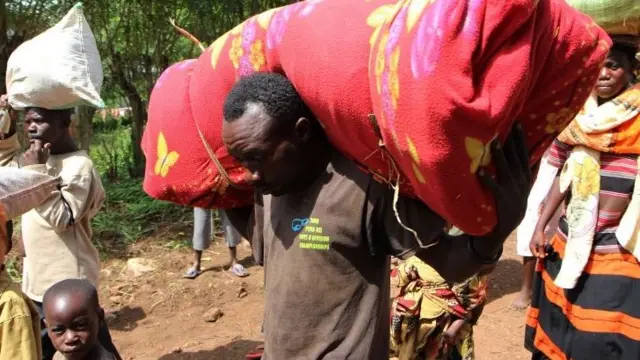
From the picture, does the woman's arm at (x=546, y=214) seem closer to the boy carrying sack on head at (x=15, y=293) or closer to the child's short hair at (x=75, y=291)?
the child's short hair at (x=75, y=291)

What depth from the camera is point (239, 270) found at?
5379 mm

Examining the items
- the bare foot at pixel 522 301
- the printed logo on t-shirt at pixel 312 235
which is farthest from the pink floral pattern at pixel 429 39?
the bare foot at pixel 522 301

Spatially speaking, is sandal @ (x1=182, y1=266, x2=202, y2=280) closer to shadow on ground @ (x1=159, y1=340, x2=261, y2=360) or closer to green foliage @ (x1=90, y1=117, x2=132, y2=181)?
shadow on ground @ (x1=159, y1=340, x2=261, y2=360)

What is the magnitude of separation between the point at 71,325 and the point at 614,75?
2.45m

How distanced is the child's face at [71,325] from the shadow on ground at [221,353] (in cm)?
188

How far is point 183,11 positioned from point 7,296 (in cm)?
575

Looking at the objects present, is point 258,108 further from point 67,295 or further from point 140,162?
point 140,162

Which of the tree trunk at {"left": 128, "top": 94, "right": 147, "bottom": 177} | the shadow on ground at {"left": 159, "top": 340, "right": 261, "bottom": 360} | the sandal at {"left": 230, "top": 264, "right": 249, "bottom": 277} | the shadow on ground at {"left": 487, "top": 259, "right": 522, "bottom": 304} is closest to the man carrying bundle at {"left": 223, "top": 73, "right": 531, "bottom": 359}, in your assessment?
the shadow on ground at {"left": 159, "top": 340, "right": 261, "bottom": 360}

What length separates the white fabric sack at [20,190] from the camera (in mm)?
2078

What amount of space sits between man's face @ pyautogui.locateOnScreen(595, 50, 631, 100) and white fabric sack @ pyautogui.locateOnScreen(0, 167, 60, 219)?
227 cm

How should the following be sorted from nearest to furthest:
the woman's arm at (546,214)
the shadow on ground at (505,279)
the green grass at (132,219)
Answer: the woman's arm at (546,214) → the shadow on ground at (505,279) → the green grass at (132,219)

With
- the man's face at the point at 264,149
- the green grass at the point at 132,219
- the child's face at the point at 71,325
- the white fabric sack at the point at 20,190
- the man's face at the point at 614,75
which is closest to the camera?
the man's face at the point at 264,149

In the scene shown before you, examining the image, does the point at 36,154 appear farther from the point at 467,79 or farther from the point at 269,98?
the point at 467,79

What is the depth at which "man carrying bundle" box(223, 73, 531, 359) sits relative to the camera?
134 cm
